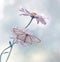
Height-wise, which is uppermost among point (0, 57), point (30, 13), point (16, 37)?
point (30, 13)

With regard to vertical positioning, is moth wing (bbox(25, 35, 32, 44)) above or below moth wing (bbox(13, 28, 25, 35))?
below

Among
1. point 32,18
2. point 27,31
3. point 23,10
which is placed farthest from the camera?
point 23,10

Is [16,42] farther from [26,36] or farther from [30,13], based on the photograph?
[30,13]

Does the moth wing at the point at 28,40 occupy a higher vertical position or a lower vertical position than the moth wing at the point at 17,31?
lower

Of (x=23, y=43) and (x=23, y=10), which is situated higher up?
(x=23, y=10)

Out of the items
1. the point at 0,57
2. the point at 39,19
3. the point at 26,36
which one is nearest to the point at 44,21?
the point at 39,19

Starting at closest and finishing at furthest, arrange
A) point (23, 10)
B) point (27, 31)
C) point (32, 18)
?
1. point (27, 31)
2. point (32, 18)
3. point (23, 10)

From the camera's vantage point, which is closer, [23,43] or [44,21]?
[23,43]
